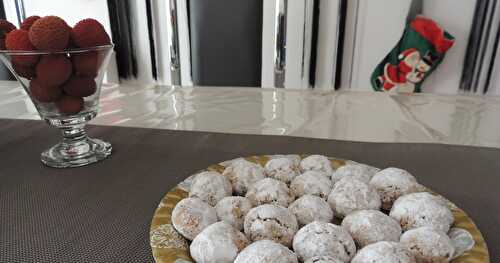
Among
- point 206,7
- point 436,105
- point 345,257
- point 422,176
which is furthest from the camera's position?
point 206,7

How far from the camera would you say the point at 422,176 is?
1.64ft

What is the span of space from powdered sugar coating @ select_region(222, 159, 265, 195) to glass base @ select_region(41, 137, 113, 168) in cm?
26

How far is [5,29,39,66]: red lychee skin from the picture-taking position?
487 mm

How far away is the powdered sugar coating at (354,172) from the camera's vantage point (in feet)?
1.28

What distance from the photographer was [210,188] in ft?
1.19

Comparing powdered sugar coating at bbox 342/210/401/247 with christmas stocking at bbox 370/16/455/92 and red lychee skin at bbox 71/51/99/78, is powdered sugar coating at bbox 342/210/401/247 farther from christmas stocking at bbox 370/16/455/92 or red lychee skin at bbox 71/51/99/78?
christmas stocking at bbox 370/16/455/92

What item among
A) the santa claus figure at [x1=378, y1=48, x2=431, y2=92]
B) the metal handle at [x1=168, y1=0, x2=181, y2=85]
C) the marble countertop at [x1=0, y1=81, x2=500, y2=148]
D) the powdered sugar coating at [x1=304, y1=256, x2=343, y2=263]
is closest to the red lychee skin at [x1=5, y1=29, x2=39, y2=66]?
the marble countertop at [x1=0, y1=81, x2=500, y2=148]

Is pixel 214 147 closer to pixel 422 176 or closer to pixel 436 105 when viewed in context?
pixel 422 176

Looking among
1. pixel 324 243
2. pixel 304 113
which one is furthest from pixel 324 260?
pixel 304 113

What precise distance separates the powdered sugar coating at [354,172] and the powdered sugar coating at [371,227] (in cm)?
8

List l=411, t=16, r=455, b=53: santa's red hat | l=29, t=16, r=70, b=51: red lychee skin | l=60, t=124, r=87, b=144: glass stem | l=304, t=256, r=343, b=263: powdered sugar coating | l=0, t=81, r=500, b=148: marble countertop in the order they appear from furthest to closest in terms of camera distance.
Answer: l=411, t=16, r=455, b=53: santa's red hat → l=0, t=81, r=500, b=148: marble countertop → l=60, t=124, r=87, b=144: glass stem → l=29, t=16, r=70, b=51: red lychee skin → l=304, t=256, r=343, b=263: powdered sugar coating

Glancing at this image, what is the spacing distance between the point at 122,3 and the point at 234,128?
1.62 meters

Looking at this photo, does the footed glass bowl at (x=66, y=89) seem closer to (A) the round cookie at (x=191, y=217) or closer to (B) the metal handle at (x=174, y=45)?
(A) the round cookie at (x=191, y=217)

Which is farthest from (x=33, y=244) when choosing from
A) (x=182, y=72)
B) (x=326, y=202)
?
(x=182, y=72)
